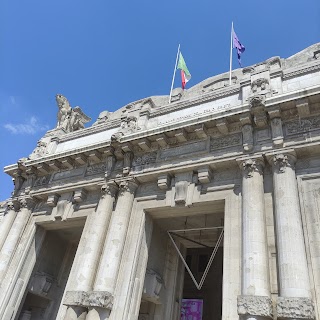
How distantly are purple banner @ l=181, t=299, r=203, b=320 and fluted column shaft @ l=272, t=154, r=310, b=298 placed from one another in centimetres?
870

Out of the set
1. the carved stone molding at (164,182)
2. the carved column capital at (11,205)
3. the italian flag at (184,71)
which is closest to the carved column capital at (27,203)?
the carved column capital at (11,205)

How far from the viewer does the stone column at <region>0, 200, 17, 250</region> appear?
15.0 m

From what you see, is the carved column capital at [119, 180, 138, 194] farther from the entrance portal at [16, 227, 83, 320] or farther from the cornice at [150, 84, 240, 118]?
the entrance portal at [16, 227, 83, 320]

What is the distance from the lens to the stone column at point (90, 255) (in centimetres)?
1019

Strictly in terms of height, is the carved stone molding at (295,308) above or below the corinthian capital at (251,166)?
below

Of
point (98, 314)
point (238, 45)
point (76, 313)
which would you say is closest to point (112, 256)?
point (98, 314)

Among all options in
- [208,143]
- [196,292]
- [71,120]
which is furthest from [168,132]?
[196,292]

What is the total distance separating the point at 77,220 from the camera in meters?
14.1

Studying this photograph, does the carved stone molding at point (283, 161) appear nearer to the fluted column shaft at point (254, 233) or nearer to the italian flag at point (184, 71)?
the fluted column shaft at point (254, 233)

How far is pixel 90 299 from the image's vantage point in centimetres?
992

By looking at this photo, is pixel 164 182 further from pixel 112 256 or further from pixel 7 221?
pixel 7 221

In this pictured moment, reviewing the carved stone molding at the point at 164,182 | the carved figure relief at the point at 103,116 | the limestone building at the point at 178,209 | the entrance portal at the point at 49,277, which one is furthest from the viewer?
the carved figure relief at the point at 103,116

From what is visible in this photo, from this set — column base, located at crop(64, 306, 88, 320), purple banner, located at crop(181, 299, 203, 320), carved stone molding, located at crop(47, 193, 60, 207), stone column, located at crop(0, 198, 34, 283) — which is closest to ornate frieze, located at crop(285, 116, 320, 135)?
column base, located at crop(64, 306, 88, 320)

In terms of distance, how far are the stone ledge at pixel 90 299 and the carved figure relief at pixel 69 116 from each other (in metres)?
11.3
